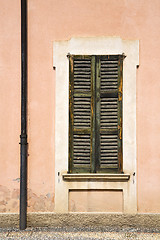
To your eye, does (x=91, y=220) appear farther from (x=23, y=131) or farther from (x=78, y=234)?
(x=23, y=131)

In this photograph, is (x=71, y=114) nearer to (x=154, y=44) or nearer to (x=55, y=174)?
(x=55, y=174)

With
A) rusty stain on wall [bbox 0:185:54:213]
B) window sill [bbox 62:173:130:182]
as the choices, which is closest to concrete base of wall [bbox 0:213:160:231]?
rusty stain on wall [bbox 0:185:54:213]

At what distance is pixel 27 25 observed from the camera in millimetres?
4273

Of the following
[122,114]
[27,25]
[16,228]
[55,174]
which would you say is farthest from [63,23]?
[16,228]

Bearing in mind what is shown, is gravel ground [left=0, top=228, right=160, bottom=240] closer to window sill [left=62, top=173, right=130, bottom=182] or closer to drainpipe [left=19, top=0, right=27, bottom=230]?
drainpipe [left=19, top=0, right=27, bottom=230]

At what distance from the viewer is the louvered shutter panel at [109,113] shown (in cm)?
425

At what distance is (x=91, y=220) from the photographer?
424 cm

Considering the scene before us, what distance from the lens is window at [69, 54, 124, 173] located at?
4.25m

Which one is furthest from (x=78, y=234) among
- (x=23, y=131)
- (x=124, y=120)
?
(x=124, y=120)

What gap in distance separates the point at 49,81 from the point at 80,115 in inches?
31.0

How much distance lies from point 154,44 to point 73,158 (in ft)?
7.79

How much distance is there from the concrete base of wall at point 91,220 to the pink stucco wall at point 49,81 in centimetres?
12

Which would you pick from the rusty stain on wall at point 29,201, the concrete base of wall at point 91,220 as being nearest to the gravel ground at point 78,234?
the concrete base of wall at point 91,220

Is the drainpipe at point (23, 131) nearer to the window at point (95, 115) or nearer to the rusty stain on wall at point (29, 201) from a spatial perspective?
the rusty stain on wall at point (29, 201)
